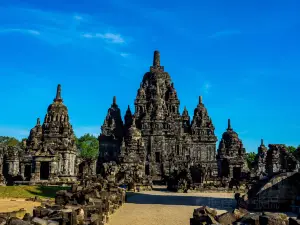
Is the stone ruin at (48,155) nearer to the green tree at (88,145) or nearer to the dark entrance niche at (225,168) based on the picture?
the dark entrance niche at (225,168)

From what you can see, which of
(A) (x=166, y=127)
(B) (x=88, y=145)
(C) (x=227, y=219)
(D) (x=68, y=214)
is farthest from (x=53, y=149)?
(B) (x=88, y=145)

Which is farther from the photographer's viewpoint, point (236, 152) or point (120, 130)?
point (120, 130)

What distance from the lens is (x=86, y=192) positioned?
17.2 m

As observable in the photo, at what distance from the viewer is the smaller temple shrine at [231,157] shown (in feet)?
170

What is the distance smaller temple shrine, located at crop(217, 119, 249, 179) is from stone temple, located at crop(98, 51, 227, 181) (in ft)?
8.84

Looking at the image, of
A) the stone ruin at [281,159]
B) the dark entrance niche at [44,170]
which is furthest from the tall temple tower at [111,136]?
the stone ruin at [281,159]

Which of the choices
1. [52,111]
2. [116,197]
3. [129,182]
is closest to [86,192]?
[116,197]

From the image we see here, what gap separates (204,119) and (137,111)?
12262mm

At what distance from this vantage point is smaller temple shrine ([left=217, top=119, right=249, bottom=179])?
170 ft

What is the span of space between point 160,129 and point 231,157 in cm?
1215

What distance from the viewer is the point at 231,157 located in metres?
53.3

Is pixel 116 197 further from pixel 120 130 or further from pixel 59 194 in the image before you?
pixel 120 130

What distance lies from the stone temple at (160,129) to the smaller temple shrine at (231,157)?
269 centimetres

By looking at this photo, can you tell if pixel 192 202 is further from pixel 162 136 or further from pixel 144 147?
pixel 162 136
